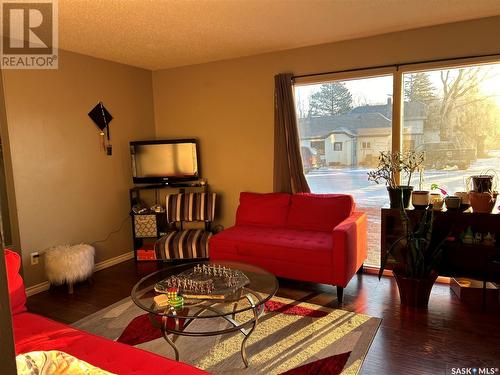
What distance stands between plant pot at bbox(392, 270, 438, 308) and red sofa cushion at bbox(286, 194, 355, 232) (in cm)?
88

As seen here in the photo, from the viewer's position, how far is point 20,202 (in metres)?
3.53

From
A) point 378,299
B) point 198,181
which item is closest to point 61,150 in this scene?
point 198,181

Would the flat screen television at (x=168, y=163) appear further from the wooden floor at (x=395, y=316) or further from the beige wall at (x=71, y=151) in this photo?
the wooden floor at (x=395, y=316)

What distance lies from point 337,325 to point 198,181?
2.79m

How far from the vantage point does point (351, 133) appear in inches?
158

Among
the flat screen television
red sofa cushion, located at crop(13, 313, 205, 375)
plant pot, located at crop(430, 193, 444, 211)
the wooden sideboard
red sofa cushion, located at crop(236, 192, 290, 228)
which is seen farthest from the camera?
the flat screen television

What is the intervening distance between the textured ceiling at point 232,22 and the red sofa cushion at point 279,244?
2058mm

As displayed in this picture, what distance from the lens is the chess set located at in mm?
2354

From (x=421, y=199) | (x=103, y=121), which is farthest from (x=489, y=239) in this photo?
(x=103, y=121)

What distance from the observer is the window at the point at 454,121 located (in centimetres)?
336

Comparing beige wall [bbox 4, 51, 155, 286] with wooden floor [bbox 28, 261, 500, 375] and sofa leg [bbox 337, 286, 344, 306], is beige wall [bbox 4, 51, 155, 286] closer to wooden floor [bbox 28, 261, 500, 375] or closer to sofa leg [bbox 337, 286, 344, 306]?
wooden floor [bbox 28, 261, 500, 375]

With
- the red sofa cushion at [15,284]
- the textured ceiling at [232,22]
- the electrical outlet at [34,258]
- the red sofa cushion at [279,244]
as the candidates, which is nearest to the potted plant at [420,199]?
the red sofa cushion at [279,244]

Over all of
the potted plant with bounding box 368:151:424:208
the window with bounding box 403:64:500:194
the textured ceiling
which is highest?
the textured ceiling

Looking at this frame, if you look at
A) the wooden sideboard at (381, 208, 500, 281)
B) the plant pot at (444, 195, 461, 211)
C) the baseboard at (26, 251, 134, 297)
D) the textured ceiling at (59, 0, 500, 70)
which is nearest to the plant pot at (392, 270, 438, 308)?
the wooden sideboard at (381, 208, 500, 281)
